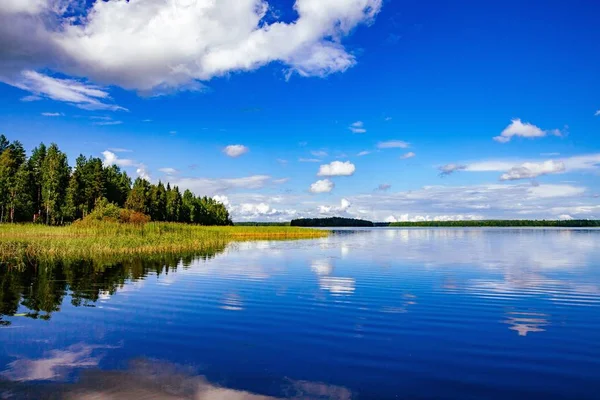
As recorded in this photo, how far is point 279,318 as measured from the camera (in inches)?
584

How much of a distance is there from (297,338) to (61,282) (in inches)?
629

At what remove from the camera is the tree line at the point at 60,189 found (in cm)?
7562

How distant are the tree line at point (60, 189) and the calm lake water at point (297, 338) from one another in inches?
2455

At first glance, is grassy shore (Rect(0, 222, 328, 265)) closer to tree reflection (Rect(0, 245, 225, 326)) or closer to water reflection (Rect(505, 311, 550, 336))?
tree reflection (Rect(0, 245, 225, 326))

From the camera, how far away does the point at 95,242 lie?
127 ft

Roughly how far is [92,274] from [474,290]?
2209 cm

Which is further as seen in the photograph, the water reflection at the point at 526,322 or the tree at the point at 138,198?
the tree at the point at 138,198

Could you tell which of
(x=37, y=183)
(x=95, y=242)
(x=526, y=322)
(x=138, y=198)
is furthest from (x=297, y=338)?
(x=138, y=198)

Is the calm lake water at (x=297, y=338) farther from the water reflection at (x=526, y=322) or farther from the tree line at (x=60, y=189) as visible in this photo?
the tree line at (x=60, y=189)

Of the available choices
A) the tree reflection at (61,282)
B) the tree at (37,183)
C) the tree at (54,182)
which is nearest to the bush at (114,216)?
the tree reflection at (61,282)

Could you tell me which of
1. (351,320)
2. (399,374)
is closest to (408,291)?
(351,320)

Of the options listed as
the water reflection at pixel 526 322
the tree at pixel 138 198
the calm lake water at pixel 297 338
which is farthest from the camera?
the tree at pixel 138 198

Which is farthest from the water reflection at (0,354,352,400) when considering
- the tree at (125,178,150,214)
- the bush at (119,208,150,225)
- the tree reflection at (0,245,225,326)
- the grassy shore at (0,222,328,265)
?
the tree at (125,178,150,214)

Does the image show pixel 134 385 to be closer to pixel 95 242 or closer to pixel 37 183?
pixel 95 242
